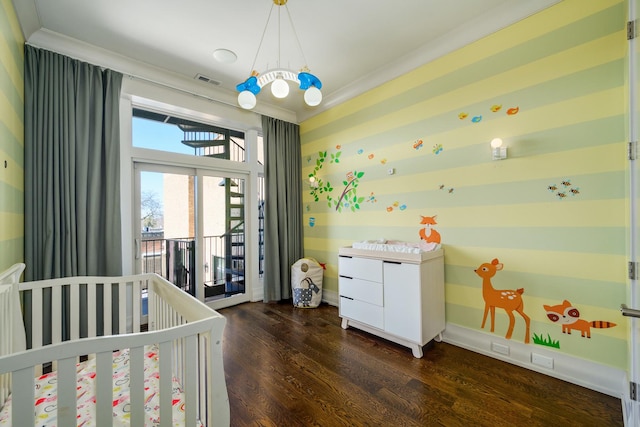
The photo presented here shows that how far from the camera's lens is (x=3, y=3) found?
1614 millimetres

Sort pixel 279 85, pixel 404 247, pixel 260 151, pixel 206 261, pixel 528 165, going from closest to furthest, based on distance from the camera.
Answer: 1. pixel 279 85
2. pixel 528 165
3. pixel 404 247
4. pixel 206 261
5. pixel 260 151

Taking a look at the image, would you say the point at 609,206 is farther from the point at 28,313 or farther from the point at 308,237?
the point at 28,313

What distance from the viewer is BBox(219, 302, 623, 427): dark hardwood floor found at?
151cm

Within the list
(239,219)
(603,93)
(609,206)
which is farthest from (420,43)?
(239,219)

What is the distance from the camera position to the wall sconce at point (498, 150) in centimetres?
205

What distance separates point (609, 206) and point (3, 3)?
4.01 metres

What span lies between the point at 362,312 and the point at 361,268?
428mm

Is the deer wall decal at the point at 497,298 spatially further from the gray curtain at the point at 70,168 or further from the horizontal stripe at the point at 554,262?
the gray curtain at the point at 70,168

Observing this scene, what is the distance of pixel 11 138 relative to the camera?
1767mm

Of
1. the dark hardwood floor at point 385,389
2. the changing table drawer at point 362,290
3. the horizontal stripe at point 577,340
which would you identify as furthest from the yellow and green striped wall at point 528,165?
the changing table drawer at point 362,290

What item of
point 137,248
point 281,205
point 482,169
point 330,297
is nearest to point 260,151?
point 281,205

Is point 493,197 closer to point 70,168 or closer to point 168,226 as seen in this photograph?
point 168,226

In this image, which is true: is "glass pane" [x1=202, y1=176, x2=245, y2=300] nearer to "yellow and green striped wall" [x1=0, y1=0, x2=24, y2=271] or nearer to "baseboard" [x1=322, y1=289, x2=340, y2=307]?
"baseboard" [x1=322, y1=289, x2=340, y2=307]

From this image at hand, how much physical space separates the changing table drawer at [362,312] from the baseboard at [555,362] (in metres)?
0.68
